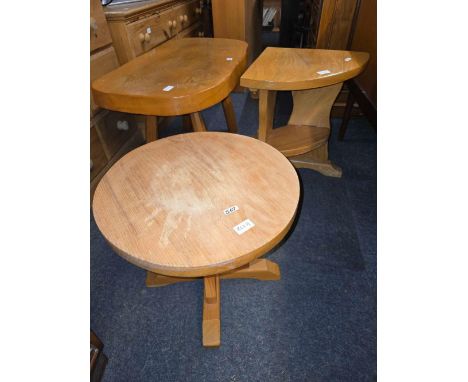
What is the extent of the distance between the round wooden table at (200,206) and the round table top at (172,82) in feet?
0.47

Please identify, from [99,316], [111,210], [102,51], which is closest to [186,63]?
[102,51]

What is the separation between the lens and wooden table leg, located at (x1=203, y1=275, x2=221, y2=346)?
89 centimetres

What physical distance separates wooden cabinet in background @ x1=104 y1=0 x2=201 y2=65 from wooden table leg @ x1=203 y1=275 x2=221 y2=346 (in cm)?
130

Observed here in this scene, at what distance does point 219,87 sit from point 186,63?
1.01 feet

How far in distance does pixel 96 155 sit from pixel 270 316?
3.82ft

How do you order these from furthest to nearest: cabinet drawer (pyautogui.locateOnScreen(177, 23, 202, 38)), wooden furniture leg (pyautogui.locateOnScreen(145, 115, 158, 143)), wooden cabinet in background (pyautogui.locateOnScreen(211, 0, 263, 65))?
cabinet drawer (pyautogui.locateOnScreen(177, 23, 202, 38)), wooden cabinet in background (pyautogui.locateOnScreen(211, 0, 263, 65)), wooden furniture leg (pyautogui.locateOnScreen(145, 115, 158, 143))

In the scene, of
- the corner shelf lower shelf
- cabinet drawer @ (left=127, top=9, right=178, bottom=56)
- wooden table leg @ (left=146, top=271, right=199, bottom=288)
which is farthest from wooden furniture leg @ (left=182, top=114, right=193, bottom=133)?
wooden table leg @ (left=146, top=271, right=199, bottom=288)

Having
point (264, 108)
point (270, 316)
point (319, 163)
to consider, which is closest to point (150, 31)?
point (264, 108)

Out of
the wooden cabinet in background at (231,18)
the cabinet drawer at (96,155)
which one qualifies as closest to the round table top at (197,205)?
the cabinet drawer at (96,155)

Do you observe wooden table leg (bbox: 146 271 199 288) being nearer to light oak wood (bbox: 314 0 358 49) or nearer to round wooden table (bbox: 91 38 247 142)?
round wooden table (bbox: 91 38 247 142)

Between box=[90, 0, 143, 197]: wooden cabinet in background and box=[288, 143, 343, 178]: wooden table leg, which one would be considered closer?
box=[90, 0, 143, 197]: wooden cabinet in background

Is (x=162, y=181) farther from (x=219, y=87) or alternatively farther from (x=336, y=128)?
(x=336, y=128)

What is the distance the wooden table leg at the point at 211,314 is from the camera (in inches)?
35.2

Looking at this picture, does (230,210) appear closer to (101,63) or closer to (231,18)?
(101,63)
